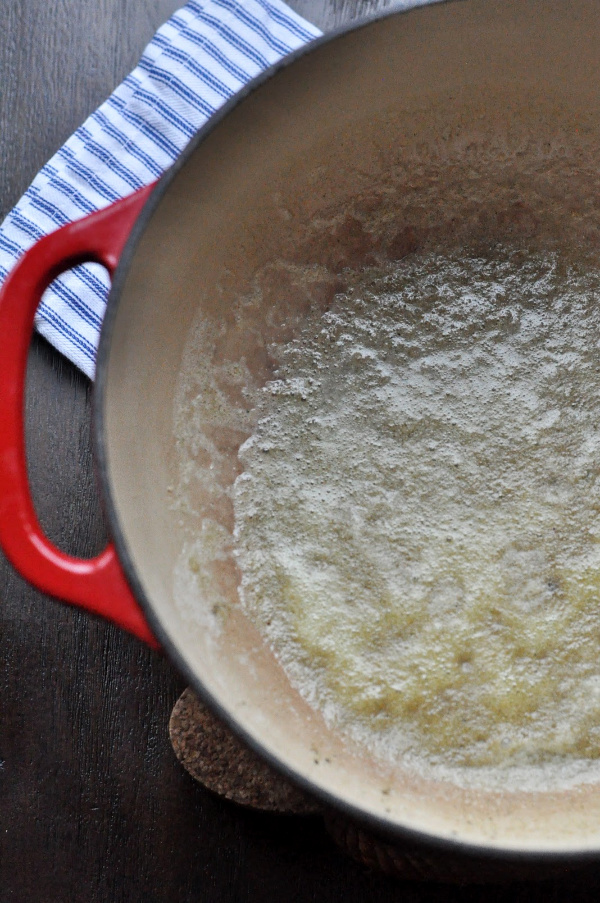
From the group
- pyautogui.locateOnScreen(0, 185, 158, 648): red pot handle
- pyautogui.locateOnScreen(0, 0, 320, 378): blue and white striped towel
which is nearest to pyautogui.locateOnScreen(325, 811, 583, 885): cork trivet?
pyautogui.locateOnScreen(0, 185, 158, 648): red pot handle

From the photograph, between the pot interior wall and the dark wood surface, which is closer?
the pot interior wall

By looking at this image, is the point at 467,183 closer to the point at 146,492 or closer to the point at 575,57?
the point at 575,57

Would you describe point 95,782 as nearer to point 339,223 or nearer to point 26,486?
point 26,486

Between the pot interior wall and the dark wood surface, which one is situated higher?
the pot interior wall

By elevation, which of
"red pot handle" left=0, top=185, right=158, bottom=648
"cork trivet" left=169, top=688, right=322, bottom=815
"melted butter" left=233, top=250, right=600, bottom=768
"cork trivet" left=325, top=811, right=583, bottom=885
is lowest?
"cork trivet" left=325, top=811, right=583, bottom=885

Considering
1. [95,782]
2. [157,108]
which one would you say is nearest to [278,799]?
[95,782]

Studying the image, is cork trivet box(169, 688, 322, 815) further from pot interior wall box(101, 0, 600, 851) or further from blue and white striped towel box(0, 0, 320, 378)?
blue and white striped towel box(0, 0, 320, 378)
